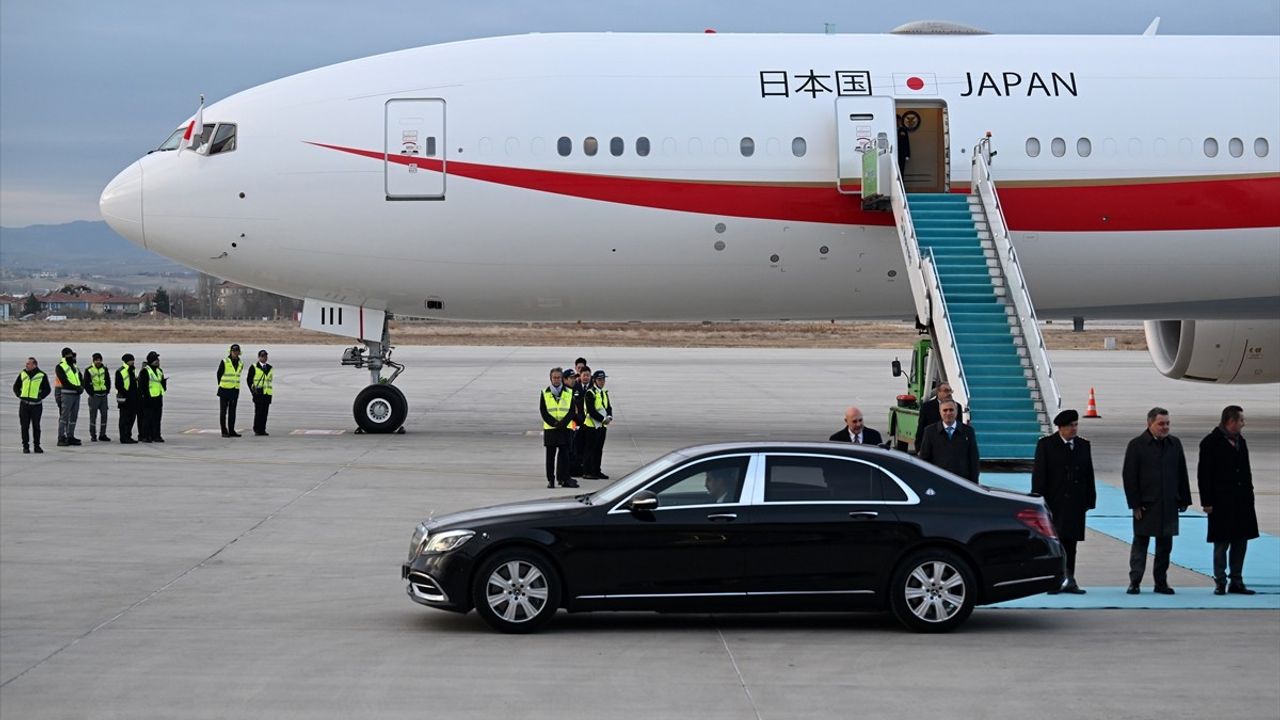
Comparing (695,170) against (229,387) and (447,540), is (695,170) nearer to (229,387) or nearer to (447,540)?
(229,387)

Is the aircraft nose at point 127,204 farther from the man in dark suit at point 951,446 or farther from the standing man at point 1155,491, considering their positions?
the standing man at point 1155,491

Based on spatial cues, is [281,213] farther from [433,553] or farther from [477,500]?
[433,553]

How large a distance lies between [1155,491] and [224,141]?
16.2 metres

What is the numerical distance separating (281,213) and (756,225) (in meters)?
7.51

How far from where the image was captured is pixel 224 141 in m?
23.0

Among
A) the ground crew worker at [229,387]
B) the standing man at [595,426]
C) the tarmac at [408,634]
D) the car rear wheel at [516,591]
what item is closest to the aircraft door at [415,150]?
the tarmac at [408,634]

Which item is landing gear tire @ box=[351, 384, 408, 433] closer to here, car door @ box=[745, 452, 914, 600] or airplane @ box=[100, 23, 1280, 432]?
airplane @ box=[100, 23, 1280, 432]

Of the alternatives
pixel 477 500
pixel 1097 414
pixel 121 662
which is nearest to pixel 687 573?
pixel 121 662

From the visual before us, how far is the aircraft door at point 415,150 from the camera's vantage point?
2259cm

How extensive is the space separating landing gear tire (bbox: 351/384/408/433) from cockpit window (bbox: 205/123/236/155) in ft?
15.3

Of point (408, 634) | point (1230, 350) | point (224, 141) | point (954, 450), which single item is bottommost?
point (408, 634)

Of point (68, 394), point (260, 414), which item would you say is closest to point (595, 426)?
point (260, 414)

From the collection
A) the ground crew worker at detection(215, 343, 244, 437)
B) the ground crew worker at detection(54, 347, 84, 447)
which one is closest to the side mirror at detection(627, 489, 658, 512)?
the ground crew worker at detection(54, 347, 84, 447)

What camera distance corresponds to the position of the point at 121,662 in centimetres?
951
